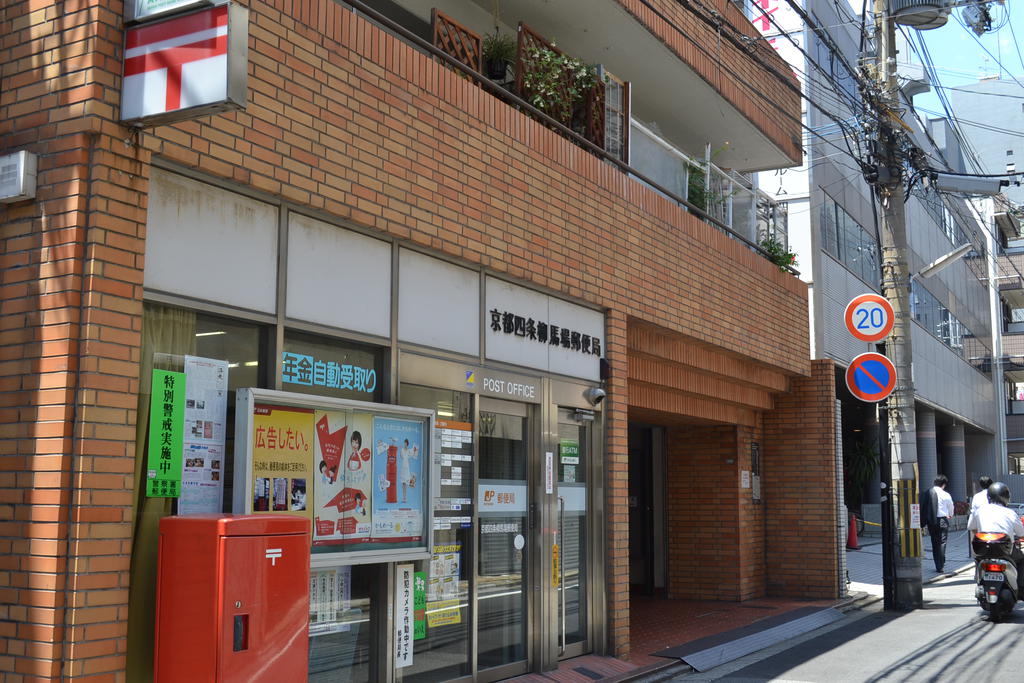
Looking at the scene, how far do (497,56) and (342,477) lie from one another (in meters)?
5.05

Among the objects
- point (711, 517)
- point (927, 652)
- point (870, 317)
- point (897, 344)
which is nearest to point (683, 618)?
point (711, 517)

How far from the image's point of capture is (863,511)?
31.0 metres

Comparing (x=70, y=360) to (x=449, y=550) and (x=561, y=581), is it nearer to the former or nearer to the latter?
(x=449, y=550)

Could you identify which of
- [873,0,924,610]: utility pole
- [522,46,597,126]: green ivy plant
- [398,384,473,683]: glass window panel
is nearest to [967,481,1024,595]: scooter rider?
[873,0,924,610]: utility pole

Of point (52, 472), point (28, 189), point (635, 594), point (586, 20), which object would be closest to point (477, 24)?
point (586, 20)

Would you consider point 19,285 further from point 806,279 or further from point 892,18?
point 806,279

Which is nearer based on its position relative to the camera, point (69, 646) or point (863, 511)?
point (69, 646)

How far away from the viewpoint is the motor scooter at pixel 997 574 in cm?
1315

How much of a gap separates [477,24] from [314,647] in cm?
692

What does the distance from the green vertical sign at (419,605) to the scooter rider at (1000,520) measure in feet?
28.8

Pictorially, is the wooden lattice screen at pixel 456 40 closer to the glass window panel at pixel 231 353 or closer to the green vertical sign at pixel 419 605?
the glass window panel at pixel 231 353

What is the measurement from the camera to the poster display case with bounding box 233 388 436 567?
6.33 metres

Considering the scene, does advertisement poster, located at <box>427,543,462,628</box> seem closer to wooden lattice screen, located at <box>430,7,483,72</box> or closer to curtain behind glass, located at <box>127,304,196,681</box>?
curtain behind glass, located at <box>127,304,196,681</box>

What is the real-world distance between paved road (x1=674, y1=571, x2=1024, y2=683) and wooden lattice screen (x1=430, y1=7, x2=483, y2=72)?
6186mm
